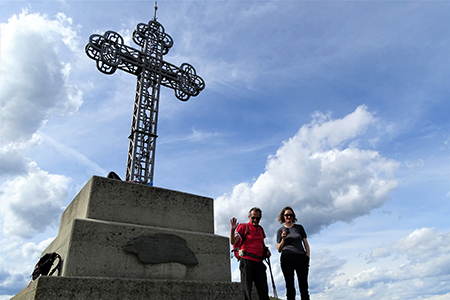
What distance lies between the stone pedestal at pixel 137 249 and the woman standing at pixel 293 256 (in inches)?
47.1

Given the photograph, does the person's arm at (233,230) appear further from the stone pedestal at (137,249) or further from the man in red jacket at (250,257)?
the stone pedestal at (137,249)

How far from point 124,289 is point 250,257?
177 cm

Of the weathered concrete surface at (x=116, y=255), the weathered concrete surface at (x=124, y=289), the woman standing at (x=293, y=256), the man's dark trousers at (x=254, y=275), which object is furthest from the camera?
the weathered concrete surface at (x=116, y=255)

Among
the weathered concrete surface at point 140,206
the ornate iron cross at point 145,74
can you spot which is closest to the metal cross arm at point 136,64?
the ornate iron cross at point 145,74

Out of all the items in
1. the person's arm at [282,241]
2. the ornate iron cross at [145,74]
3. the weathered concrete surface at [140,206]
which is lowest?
the person's arm at [282,241]

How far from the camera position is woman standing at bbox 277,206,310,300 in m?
4.33

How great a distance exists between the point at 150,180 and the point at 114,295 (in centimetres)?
601

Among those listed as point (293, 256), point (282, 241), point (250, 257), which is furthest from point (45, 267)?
point (293, 256)

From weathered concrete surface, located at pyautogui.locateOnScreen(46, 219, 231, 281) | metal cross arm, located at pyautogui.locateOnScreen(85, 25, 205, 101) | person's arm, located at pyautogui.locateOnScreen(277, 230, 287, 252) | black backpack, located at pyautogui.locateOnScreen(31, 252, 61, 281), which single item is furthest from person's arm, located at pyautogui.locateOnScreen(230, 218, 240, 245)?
metal cross arm, located at pyautogui.locateOnScreen(85, 25, 205, 101)

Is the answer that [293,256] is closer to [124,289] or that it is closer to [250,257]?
[250,257]

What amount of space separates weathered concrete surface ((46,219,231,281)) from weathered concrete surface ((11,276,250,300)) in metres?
0.24

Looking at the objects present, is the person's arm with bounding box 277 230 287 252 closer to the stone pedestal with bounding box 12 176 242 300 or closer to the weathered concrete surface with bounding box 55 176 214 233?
the stone pedestal with bounding box 12 176 242 300

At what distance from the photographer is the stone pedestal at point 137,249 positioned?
4344 millimetres

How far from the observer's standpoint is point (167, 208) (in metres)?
5.64
